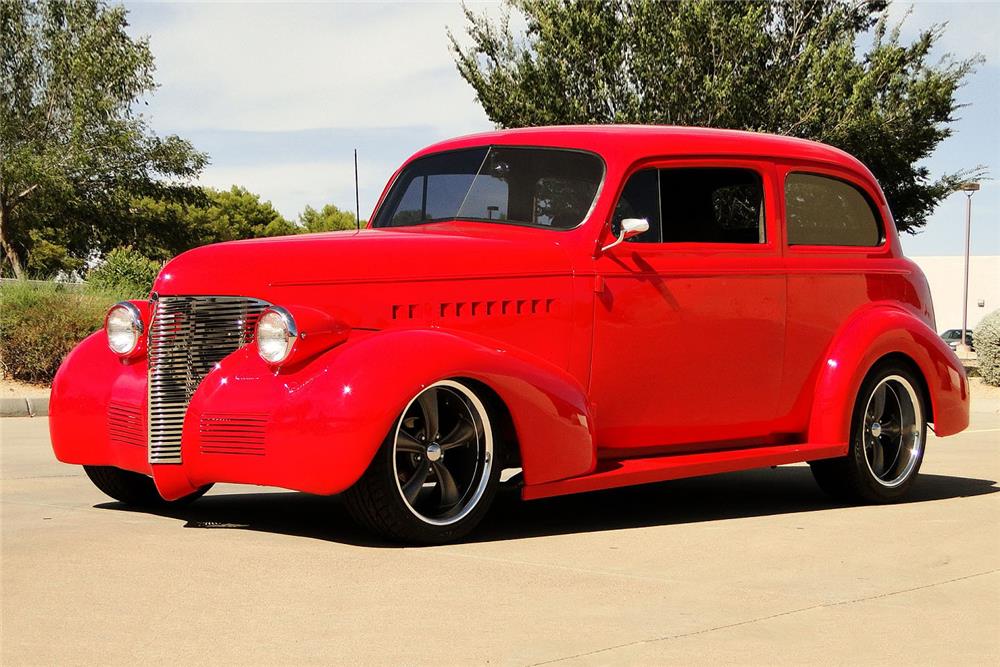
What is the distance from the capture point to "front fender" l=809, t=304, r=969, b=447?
7.78 metres

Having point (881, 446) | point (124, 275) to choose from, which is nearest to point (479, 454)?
point (881, 446)

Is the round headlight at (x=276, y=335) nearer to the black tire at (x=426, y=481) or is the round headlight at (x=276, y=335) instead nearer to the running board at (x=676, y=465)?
the black tire at (x=426, y=481)

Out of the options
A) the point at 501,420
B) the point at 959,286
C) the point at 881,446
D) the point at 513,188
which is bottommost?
the point at 959,286

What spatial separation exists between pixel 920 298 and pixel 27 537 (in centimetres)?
551

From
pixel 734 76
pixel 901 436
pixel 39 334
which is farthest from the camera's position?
pixel 734 76

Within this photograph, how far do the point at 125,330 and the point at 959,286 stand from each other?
236 ft

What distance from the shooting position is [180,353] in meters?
6.38

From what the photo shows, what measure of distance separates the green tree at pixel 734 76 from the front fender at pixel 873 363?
841 inches

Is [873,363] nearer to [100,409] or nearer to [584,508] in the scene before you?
[584,508]

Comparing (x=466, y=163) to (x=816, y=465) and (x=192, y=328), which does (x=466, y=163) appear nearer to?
(x=192, y=328)

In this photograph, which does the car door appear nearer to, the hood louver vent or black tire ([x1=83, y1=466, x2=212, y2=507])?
the hood louver vent

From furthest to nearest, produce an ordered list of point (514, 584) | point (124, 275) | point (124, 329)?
point (124, 275), point (124, 329), point (514, 584)

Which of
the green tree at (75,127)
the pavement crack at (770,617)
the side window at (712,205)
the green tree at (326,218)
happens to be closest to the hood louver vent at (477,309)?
the side window at (712,205)

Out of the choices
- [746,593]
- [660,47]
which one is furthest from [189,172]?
[746,593]
